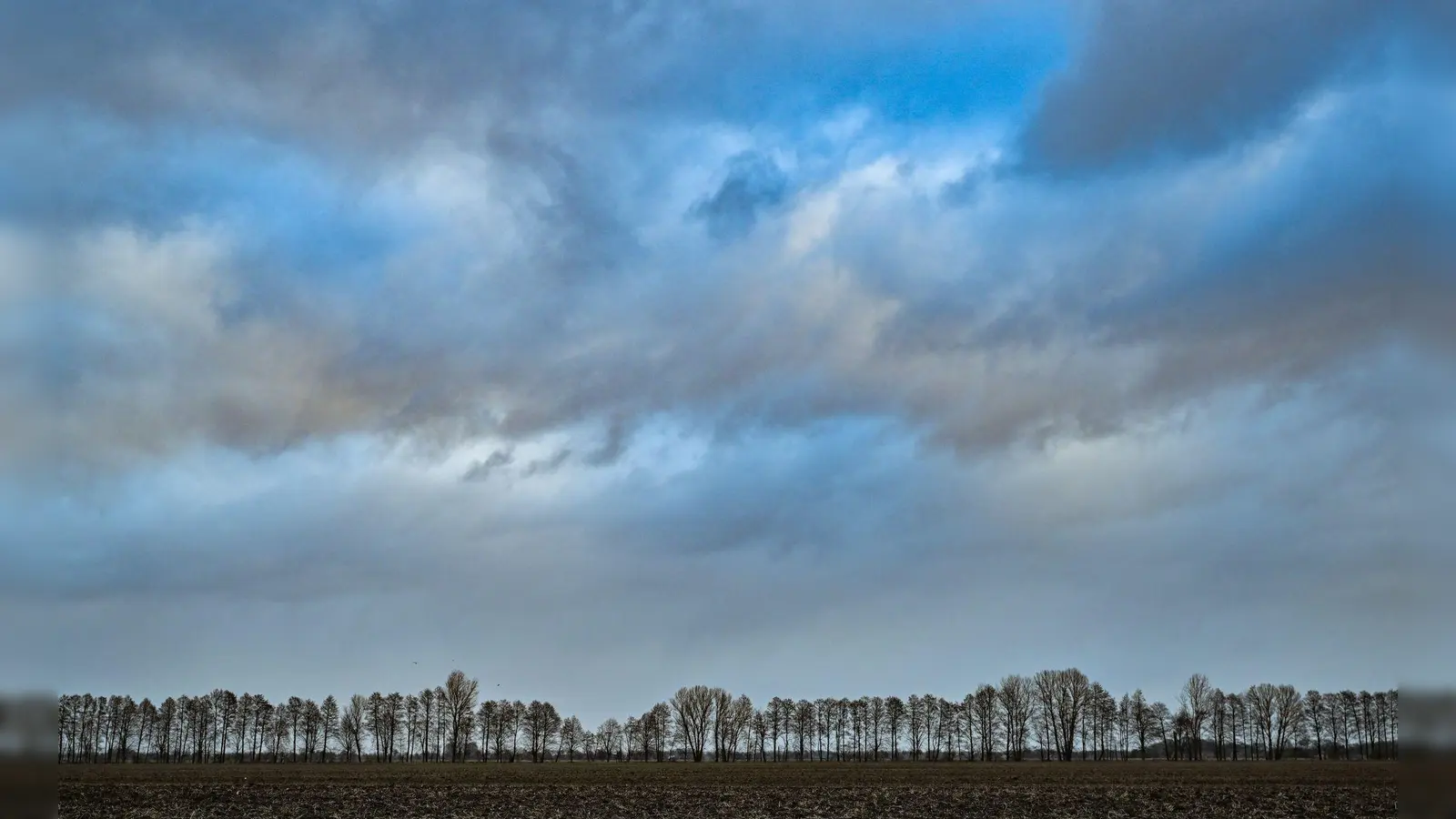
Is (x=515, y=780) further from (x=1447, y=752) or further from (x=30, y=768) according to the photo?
(x=1447, y=752)

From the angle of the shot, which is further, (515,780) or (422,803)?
(515,780)

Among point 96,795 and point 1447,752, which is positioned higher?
point 1447,752

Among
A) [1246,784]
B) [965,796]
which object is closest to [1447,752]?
[965,796]

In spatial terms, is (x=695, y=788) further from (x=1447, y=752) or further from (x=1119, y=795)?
(x=1447, y=752)

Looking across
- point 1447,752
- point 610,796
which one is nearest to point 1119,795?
point 610,796

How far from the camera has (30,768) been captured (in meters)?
18.2

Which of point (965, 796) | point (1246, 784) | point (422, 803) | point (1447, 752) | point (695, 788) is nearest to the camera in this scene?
point (1447, 752)

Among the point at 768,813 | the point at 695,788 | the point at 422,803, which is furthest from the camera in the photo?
the point at 695,788

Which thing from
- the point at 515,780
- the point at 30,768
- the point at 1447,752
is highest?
the point at 1447,752

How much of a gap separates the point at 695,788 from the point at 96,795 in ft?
113

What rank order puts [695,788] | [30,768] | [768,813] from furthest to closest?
[695,788]
[768,813]
[30,768]

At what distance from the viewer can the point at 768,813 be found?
47031 millimetres

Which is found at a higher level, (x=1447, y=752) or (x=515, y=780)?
(x=1447, y=752)

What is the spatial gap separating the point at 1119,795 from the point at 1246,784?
2067 centimetres
